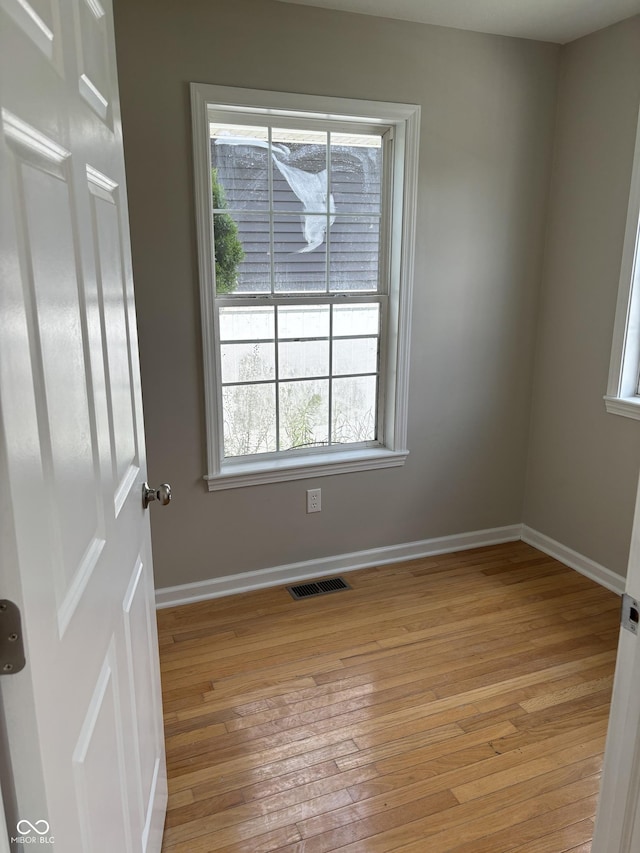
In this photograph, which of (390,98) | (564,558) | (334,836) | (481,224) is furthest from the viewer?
(564,558)

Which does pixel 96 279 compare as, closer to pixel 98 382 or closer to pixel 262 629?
pixel 98 382

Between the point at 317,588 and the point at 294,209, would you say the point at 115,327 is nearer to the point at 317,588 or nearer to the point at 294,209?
the point at 294,209

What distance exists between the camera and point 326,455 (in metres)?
3.07

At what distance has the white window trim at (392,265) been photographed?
2.50 meters

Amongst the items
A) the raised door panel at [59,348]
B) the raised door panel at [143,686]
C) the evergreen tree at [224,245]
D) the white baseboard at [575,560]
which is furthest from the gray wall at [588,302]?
the raised door panel at [59,348]

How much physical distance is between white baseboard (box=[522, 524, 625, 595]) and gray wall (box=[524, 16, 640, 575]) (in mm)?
37

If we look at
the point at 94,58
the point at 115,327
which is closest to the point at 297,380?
the point at 115,327

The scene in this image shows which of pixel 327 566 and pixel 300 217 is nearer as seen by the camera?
pixel 300 217

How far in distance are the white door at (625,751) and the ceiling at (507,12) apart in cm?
244

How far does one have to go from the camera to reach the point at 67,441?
0.82 metres

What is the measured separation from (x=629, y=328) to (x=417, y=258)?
1046 mm

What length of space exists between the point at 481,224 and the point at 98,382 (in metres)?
2.55

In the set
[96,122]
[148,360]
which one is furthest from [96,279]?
[148,360]

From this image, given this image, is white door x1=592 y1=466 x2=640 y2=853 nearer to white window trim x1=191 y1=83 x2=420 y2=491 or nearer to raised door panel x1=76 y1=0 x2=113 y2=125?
raised door panel x1=76 y1=0 x2=113 y2=125
